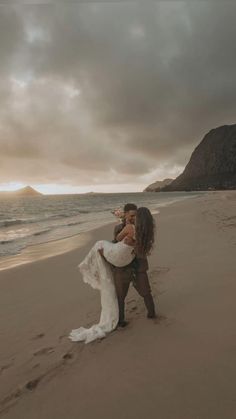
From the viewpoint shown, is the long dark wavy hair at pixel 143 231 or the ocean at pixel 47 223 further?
the ocean at pixel 47 223

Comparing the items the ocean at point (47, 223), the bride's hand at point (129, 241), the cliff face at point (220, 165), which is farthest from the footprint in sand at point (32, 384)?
the cliff face at point (220, 165)

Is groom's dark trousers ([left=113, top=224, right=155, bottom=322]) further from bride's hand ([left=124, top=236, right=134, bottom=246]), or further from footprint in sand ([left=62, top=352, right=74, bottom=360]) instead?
footprint in sand ([left=62, top=352, right=74, bottom=360])

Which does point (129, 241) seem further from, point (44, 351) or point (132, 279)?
point (44, 351)

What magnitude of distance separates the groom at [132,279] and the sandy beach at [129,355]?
23 cm

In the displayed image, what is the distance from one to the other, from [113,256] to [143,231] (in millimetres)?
567

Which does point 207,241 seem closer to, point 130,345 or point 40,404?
point 130,345

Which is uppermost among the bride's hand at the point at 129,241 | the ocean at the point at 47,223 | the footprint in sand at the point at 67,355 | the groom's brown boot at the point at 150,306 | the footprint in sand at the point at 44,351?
the bride's hand at the point at 129,241

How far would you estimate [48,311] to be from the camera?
5.49 meters

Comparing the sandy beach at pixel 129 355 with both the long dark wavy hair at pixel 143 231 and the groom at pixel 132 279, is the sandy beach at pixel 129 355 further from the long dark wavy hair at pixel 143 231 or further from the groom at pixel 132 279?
the long dark wavy hair at pixel 143 231

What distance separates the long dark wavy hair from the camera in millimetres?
4328

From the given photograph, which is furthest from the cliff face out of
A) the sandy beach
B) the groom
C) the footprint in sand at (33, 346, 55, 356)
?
the footprint in sand at (33, 346, 55, 356)

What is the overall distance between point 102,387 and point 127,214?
2.33 metres

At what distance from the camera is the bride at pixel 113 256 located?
4.32 m

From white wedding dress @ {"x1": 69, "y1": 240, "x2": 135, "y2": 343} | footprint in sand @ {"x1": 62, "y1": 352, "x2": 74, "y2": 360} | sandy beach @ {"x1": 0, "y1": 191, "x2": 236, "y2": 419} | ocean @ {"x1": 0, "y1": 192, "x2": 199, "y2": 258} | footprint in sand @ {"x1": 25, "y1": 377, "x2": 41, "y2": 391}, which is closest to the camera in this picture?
sandy beach @ {"x1": 0, "y1": 191, "x2": 236, "y2": 419}
